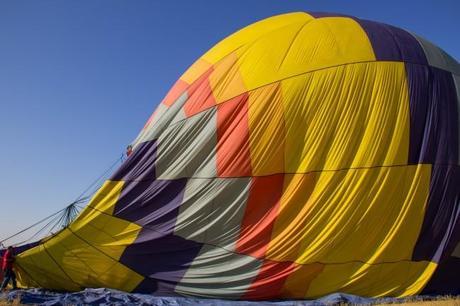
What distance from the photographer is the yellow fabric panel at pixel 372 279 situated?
8523mm

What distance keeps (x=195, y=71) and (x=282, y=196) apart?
3.40 m

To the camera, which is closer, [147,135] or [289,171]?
[289,171]

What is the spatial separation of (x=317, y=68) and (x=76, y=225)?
5598 mm

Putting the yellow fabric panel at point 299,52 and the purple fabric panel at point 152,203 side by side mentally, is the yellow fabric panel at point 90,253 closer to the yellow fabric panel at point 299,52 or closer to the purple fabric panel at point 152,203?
the purple fabric panel at point 152,203

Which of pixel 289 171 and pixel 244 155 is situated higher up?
pixel 244 155

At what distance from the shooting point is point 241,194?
8562 mm

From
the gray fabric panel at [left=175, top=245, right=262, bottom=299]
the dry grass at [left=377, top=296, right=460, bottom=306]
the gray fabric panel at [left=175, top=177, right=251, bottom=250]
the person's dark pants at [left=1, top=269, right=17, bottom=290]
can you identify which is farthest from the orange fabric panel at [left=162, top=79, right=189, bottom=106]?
the dry grass at [left=377, top=296, right=460, bottom=306]

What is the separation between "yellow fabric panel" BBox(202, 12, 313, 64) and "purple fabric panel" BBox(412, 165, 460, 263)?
173 inches

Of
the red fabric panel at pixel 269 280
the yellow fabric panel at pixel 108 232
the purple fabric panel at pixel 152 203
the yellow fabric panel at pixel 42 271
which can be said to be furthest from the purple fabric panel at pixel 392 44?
the yellow fabric panel at pixel 42 271

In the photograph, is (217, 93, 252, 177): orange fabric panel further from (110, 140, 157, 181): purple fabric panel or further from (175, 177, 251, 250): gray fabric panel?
(110, 140, 157, 181): purple fabric panel

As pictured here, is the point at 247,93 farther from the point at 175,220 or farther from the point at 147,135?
the point at 175,220

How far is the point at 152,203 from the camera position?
28.9ft

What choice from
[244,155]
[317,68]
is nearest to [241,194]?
[244,155]

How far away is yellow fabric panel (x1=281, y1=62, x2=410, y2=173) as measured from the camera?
28.7 feet
